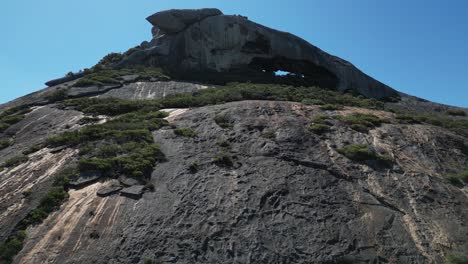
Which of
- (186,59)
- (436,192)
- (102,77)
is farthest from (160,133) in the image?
(186,59)

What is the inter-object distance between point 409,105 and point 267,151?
2691 cm

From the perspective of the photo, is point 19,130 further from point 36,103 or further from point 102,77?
point 102,77

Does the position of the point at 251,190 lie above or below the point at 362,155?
below

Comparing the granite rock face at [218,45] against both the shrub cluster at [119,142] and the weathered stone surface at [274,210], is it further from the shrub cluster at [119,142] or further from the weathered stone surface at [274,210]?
the weathered stone surface at [274,210]

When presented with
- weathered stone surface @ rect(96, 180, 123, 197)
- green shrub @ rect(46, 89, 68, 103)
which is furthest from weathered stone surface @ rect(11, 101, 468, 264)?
green shrub @ rect(46, 89, 68, 103)

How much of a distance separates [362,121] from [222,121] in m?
7.47

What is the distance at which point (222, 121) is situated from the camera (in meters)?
25.3

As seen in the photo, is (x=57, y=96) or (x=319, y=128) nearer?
(x=319, y=128)

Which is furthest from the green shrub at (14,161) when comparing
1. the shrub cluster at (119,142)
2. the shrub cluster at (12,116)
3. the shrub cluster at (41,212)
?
the shrub cluster at (12,116)

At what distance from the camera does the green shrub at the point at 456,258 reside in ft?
50.5

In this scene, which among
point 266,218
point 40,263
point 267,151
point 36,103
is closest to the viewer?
point 40,263

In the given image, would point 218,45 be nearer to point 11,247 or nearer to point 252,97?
point 252,97

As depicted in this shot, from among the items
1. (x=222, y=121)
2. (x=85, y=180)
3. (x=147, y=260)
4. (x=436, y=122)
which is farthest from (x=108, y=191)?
(x=436, y=122)

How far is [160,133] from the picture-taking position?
79.4 feet
